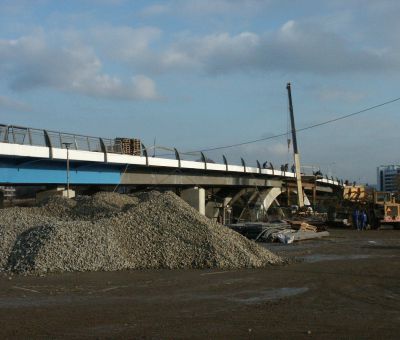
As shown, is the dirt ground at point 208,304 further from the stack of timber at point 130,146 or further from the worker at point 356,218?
the worker at point 356,218

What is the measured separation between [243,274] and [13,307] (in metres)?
7.17

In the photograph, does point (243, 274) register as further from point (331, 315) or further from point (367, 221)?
point (367, 221)

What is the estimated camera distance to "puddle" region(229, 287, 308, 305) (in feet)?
37.9

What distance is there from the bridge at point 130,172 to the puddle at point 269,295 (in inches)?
762

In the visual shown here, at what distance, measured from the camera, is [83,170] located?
35.2 m

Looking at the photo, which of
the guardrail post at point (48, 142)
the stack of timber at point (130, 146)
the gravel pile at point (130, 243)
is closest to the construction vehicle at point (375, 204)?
the stack of timber at point (130, 146)

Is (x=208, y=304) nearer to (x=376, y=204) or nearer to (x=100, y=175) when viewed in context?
(x=100, y=175)

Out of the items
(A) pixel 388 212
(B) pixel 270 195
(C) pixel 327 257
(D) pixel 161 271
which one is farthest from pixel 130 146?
(B) pixel 270 195

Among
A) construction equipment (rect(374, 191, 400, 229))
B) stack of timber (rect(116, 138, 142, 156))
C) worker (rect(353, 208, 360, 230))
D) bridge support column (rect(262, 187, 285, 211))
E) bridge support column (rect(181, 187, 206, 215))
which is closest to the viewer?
stack of timber (rect(116, 138, 142, 156))

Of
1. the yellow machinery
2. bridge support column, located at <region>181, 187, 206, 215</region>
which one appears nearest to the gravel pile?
bridge support column, located at <region>181, 187, 206, 215</region>

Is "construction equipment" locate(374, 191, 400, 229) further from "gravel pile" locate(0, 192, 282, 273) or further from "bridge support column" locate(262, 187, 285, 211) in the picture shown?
"gravel pile" locate(0, 192, 282, 273)

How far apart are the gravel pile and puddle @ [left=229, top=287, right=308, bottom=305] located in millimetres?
4360

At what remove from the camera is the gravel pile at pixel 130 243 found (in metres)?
16.2

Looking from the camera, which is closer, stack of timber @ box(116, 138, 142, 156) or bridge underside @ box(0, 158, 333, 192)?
bridge underside @ box(0, 158, 333, 192)
